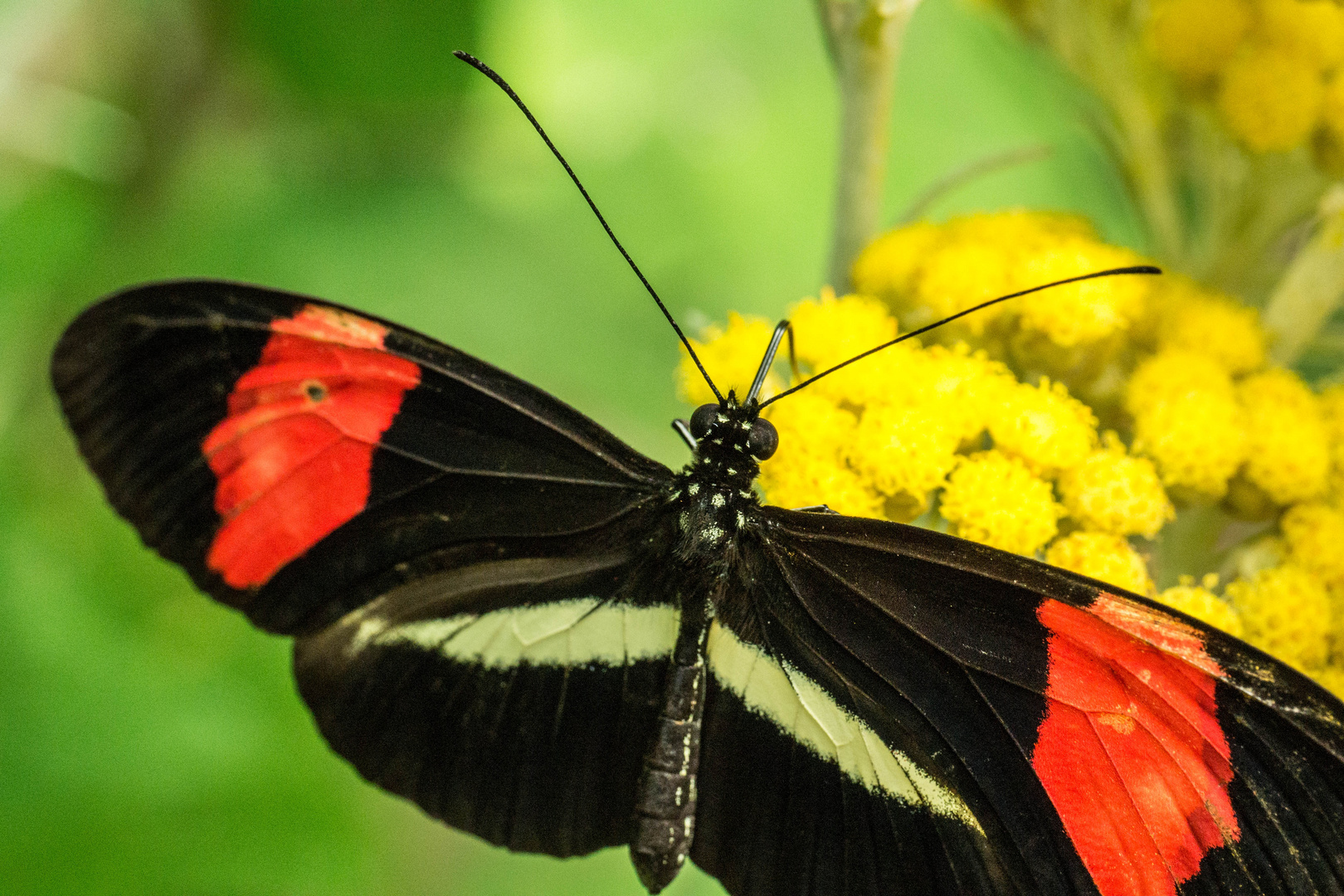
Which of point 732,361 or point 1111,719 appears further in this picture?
point 732,361

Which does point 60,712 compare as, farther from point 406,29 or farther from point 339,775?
point 406,29

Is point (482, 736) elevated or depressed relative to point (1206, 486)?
depressed

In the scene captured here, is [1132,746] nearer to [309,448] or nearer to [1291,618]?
[1291,618]

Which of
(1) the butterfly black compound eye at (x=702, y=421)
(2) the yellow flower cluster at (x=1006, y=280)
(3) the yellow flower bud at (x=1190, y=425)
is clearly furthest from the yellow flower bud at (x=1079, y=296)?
(1) the butterfly black compound eye at (x=702, y=421)

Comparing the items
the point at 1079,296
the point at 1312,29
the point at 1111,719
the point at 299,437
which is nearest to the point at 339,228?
the point at 299,437

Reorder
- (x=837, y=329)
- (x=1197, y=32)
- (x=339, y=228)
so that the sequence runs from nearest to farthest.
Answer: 1. (x=837, y=329)
2. (x=1197, y=32)
3. (x=339, y=228)

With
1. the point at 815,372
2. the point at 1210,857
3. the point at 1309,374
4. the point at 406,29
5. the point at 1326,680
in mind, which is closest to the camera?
the point at 1210,857

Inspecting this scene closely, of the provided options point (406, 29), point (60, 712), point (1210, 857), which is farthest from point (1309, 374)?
point (60, 712)
